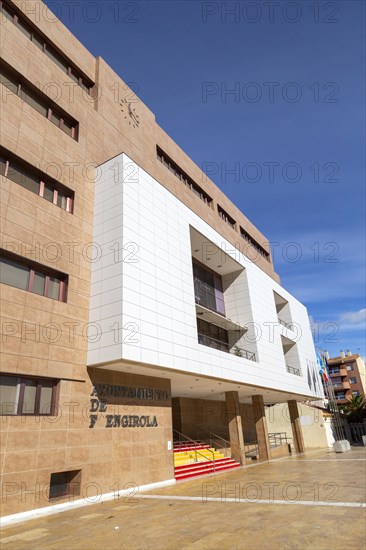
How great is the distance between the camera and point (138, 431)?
50.1 feet

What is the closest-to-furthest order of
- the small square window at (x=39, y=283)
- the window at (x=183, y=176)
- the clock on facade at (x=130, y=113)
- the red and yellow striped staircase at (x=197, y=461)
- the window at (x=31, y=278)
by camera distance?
the window at (x=31, y=278) < the small square window at (x=39, y=283) < the red and yellow striped staircase at (x=197, y=461) < the clock on facade at (x=130, y=113) < the window at (x=183, y=176)

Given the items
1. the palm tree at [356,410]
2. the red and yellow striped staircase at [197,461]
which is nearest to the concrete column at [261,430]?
the red and yellow striped staircase at [197,461]

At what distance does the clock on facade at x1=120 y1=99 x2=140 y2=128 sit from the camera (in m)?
21.6

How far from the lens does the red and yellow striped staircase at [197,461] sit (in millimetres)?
18625

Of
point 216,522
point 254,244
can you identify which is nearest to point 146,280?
point 216,522

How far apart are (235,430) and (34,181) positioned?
19.5 metres

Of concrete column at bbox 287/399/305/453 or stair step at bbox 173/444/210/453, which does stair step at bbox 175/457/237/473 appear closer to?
stair step at bbox 173/444/210/453

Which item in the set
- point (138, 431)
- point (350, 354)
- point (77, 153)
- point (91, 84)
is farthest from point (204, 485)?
point (350, 354)

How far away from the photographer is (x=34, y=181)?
14.7 metres

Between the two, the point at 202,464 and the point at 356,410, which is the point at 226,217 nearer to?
the point at 202,464

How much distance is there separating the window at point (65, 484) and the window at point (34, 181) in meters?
10.4

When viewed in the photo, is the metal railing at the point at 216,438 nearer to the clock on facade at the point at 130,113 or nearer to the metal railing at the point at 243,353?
the metal railing at the point at 243,353

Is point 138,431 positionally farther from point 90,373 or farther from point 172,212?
point 172,212

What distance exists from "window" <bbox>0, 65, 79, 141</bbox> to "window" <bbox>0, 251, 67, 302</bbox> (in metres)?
7.44
